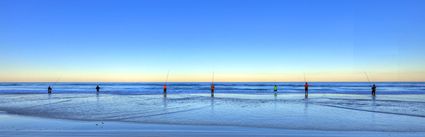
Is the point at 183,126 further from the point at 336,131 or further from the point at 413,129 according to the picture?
the point at 413,129

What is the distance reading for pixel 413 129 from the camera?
844 cm

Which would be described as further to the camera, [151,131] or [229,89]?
[229,89]

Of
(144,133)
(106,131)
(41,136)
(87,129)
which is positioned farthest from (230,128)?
(41,136)

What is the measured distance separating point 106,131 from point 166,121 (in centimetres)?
253

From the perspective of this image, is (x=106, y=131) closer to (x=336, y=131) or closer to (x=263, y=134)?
(x=263, y=134)

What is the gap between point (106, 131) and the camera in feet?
26.0

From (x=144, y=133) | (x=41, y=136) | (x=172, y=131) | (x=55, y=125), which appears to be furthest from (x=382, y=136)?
(x=55, y=125)

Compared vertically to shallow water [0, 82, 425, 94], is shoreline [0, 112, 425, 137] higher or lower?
higher

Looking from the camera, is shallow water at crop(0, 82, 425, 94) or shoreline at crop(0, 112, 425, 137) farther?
shallow water at crop(0, 82, 425, 94)

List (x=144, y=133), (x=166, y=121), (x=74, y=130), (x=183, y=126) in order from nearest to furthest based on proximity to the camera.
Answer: (x=144, y=133)
(x=74, y=130)
(x=183, y=126)
(x=166, y=121)

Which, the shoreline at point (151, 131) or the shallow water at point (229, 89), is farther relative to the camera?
the shallow water at point (229, 89)

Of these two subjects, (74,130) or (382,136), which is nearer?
(382,136)

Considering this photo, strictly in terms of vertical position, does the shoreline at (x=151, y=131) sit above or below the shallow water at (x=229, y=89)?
above

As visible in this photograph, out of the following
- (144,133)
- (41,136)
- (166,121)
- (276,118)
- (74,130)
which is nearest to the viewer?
(41,136)
